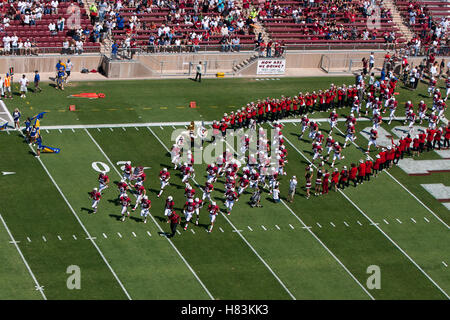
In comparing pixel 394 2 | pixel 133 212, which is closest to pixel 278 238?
pixel 133 212

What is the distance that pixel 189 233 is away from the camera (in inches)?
1421

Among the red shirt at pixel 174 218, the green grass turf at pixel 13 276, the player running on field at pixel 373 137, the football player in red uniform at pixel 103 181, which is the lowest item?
the green grass turf at pixel 13 276

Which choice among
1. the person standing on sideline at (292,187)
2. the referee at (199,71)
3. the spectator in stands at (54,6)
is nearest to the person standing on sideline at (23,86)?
the spectator in stands at (54,6)

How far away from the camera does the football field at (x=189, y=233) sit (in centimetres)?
3291

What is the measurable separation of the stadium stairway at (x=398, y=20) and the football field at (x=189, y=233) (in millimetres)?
18133

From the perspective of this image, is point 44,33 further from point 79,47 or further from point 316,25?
point 316,25

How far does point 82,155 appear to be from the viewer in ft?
138

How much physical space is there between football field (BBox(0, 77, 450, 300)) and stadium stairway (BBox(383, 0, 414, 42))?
18.1m

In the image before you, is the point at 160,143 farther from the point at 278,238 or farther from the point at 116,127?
the point at 278,238

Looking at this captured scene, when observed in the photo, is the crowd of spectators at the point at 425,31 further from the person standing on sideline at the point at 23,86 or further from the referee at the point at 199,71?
the person standing on sideline at the point at 23,86

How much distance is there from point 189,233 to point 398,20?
33476mm

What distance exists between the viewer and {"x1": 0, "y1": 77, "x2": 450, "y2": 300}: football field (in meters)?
32.9

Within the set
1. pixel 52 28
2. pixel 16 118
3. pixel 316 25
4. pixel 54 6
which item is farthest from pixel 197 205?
pixel 316 25
